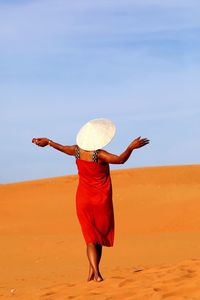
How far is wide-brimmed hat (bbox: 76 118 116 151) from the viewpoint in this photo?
8.88 m

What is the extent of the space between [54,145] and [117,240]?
896 centimetres

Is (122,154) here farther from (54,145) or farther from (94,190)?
(54,145)

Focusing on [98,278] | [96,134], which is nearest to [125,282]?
[98,278]

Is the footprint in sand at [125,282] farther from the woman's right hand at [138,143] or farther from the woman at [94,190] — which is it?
the woman's right hand at [138,143]

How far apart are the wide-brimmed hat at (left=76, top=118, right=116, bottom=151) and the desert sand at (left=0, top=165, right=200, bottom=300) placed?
1744 millimetres

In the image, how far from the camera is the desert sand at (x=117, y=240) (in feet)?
27.7

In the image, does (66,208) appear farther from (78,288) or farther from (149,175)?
(78,288)

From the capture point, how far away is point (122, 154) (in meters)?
8.55

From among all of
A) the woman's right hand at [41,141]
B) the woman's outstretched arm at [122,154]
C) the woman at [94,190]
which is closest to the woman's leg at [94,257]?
the woman at [94,190]

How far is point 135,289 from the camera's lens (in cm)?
797

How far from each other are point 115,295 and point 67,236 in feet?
37.7

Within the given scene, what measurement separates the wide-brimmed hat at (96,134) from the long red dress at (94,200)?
23cm

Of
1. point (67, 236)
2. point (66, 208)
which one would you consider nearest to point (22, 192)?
point (66, 208)

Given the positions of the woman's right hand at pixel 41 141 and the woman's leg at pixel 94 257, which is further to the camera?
the woman's right hand at pixel 41 141
